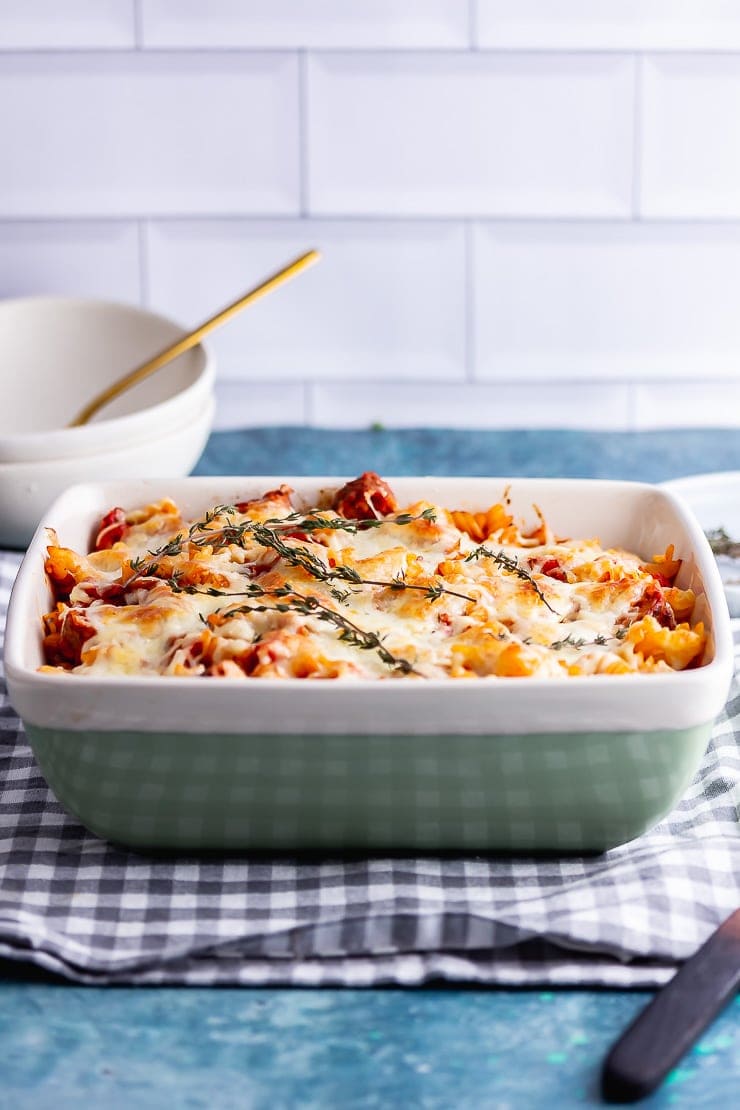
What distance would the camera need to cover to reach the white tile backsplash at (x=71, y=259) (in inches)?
106

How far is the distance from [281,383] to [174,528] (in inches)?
47.2

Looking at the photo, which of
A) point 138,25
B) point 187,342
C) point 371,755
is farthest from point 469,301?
point 371,755

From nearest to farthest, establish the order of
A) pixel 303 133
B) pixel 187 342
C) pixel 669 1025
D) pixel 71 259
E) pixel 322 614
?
pixel 669 1025
pixel 322 614
pixel 187 342
pixel 303 133
pixel 71 259

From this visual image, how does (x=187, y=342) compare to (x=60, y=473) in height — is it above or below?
above

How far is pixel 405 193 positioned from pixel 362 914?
5.53ft

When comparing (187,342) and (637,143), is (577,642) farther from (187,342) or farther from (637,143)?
(637,143)

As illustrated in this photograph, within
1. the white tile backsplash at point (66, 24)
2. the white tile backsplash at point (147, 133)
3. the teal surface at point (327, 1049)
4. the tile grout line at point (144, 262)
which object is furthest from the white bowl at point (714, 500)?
the white tile backsplash at point (66, 24)

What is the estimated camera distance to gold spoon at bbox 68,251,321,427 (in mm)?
2236

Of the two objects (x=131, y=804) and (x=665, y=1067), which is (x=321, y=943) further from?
(x=665, y=1067)

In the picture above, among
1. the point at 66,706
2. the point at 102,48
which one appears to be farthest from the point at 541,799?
the point at 102,48

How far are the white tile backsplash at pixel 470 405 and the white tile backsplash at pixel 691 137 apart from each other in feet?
1.17

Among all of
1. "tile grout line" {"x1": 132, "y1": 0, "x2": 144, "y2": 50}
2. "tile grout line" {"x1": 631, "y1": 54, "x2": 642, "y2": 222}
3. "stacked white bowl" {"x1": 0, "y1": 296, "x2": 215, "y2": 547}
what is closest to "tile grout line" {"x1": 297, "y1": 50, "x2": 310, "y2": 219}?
"tile grout line" {"x1": 132, "y1": 0, "x2": 144, "y2": 50}

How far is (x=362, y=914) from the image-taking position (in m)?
1.25

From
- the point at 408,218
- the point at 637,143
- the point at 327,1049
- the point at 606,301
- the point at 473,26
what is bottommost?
the point at 327,1049
